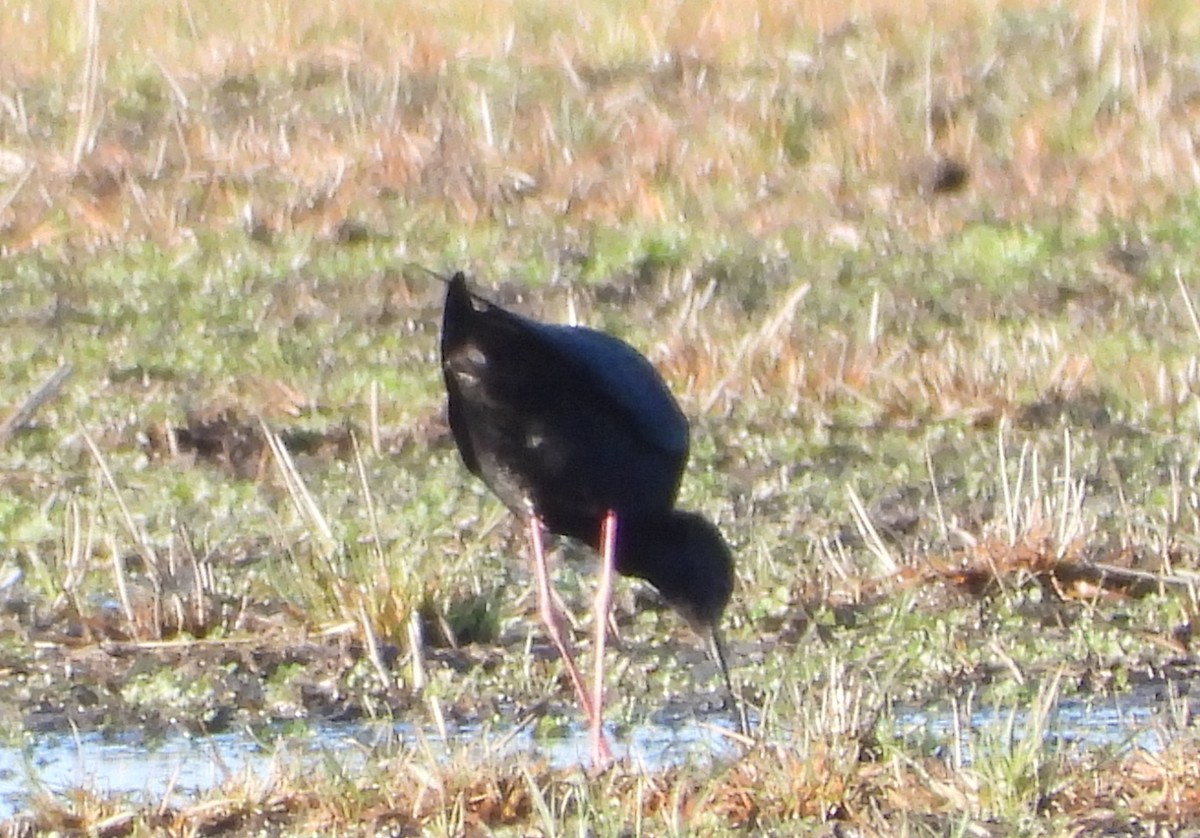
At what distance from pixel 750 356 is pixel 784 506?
0.90 m

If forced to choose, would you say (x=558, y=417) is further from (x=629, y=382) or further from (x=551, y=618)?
(x=551, y=618)

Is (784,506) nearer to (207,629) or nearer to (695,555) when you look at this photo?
(695,555)

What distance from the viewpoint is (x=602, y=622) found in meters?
4.93

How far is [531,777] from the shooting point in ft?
12.9

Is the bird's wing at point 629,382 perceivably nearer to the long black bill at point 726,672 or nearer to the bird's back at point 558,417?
the bird's back at point 558,417

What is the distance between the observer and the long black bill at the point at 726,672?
4492 millimetres

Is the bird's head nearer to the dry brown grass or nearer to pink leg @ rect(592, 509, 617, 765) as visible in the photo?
pink leg @ rect(592, 509, 617, 765)

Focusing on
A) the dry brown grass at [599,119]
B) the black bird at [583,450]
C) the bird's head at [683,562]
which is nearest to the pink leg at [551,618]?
the black bird at [583,450]

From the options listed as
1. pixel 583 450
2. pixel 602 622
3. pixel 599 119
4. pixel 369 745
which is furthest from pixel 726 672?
pixel 599 119

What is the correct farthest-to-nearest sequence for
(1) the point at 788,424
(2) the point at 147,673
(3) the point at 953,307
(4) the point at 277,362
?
1. (3) the point at 953,307
2. (4) the point at 277,362
3. (1) the point at 788,424
4. (2) the point at 147,673

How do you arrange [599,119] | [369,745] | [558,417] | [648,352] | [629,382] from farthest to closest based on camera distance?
[599,119], [648,352], [629,382], [558,417], [369,745]

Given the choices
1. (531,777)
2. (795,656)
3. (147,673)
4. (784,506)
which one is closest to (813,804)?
(531,777)

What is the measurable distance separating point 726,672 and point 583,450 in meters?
0.48

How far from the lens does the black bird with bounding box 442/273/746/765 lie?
16.0 feet
